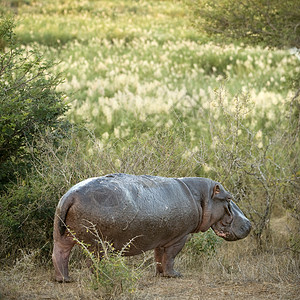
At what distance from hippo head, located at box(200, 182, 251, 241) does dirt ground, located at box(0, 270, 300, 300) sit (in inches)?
22.0

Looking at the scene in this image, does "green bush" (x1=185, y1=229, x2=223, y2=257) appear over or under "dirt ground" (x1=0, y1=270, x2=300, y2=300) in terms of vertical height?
under

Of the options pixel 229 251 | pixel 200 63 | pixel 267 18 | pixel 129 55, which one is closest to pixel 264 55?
pixel 200 63

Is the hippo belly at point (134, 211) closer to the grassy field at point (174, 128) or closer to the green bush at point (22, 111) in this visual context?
the grassy field at point (174, 128)

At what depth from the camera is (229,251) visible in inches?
331

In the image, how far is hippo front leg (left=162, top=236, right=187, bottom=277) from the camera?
598cm

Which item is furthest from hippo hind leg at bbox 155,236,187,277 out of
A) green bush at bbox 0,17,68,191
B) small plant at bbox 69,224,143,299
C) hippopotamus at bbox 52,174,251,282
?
green bush at bbox 0,17,68,191

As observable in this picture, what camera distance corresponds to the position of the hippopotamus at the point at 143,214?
5.20m

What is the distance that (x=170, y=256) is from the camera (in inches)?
237

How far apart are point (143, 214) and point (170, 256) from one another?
88cm

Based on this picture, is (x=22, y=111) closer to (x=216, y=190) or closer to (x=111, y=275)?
(x=216, y=190)

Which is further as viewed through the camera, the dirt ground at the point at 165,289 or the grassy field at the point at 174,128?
the grassy field at the point at 174,128

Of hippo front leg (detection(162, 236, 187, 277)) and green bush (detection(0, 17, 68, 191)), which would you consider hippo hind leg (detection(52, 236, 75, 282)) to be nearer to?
hippo front leg (detection(162, 236, 187, 277))

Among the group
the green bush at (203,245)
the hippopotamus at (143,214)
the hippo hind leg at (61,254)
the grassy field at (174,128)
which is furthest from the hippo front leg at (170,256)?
the green bush at (203,245)

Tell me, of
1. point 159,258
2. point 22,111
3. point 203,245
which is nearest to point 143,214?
point 159,258
